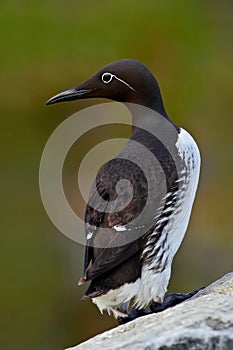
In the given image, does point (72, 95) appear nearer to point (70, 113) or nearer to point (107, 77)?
point (107, 77)

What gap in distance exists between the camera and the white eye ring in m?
3.88

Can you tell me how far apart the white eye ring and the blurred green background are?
12.2ft

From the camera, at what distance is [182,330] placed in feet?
8.61

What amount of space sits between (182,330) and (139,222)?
101 centimetres

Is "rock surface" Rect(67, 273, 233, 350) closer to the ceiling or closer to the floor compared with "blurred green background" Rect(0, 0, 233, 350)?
closer to the ceiling

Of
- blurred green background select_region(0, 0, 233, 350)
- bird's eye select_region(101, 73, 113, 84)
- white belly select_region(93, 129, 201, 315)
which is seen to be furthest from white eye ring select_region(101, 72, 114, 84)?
blurred green background select_region(0, 0, 233, 350)

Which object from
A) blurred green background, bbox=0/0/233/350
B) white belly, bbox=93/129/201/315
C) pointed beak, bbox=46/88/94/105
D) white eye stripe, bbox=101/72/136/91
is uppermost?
white eye stripe, bbox=101/72/136/91

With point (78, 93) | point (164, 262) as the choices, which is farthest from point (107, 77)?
point (164, 262)

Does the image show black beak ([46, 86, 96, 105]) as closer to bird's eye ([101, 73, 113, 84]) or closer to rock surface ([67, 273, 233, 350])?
bird's eye ([101, 73, 113, 84])

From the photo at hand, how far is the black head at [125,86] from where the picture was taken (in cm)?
385

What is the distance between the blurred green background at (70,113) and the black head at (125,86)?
145 inches

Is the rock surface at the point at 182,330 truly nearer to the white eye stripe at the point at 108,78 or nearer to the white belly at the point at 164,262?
the white belly at the point at 164,262

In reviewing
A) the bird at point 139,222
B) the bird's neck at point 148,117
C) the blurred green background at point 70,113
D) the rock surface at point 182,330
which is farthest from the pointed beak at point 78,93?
the blurred green background at point 70,113

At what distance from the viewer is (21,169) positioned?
9766 millimetres
